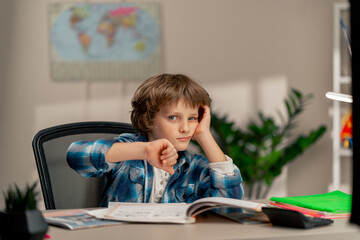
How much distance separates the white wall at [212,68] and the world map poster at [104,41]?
69mm

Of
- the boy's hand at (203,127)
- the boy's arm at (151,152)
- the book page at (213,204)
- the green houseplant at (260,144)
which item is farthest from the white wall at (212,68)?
the book page at (213,204)

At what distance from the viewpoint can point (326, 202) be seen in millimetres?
1309

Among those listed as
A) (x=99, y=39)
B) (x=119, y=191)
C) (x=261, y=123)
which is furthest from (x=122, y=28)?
(x=119, y=191)

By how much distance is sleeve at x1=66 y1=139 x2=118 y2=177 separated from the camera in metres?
1.41

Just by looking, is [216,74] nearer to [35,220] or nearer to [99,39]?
[99,39]

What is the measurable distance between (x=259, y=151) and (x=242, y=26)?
97 centimetres

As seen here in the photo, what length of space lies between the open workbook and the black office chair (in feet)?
1.32

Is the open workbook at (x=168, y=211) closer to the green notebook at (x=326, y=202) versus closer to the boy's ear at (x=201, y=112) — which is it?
the green notebook at (x=326, y=202)

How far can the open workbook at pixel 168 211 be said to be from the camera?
1.08m

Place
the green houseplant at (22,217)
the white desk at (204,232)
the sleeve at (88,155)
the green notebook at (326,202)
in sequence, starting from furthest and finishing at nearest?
the sleeve at (88,155) < the green notebook at (326,202) < the white desk at (204,232) < the green houseplant at (22,217)

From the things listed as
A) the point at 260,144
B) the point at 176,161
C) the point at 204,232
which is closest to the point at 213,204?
the point at 204,232

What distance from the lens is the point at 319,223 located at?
1.07 metres

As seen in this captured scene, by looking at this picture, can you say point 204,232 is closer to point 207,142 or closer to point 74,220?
point 74,220

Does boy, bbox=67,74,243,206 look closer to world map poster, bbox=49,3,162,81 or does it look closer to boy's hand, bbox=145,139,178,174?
boy's hand, bbox=145,139,178,174
